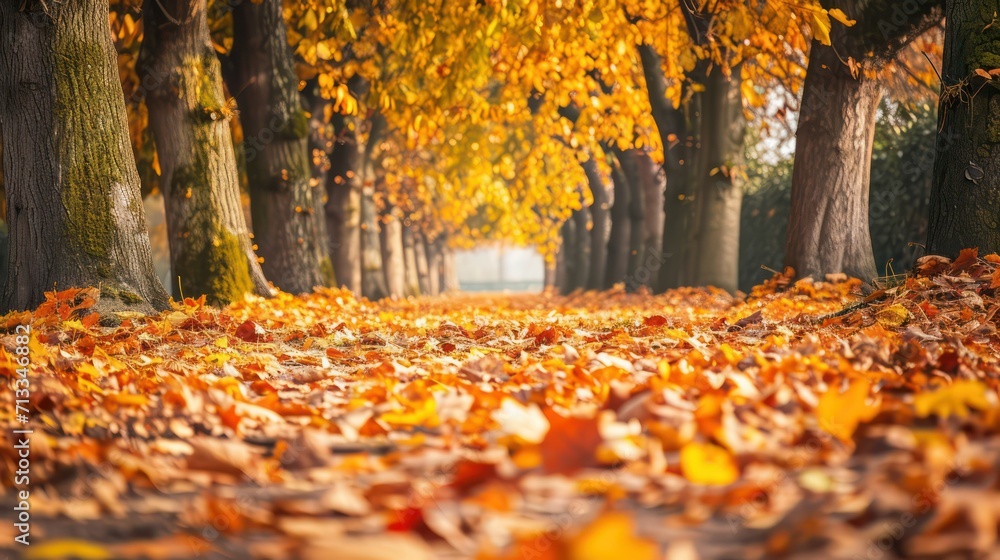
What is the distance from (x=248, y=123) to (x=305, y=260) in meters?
1.90

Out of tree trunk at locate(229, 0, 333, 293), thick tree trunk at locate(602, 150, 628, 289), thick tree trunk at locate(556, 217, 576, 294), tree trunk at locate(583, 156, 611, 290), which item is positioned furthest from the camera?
thick tree trunk at locate(556, 217, 576, 294)

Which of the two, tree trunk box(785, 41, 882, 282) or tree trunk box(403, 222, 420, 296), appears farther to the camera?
tree trunk box(403, 222, 420, 296)

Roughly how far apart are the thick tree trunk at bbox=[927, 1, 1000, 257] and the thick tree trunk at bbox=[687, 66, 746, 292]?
5988mm

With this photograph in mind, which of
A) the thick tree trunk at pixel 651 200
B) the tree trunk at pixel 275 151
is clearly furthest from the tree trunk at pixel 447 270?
the tree trunk at pixel 275 151

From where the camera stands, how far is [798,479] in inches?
67.5

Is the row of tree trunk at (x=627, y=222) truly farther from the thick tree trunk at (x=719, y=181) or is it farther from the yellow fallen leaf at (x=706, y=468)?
the yellow fallen leaf at (x=706, y=468)

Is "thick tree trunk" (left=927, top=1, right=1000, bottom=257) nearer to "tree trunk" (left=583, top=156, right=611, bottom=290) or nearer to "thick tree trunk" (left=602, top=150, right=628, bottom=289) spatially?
"thick tree trunk" (left=602, top=150, right=628, bottom=289)

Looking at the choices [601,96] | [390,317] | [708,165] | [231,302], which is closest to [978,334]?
[390,317]

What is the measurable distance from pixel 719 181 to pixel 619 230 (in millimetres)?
7390

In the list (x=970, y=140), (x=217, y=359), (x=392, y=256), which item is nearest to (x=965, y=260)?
(x=970, y=140)

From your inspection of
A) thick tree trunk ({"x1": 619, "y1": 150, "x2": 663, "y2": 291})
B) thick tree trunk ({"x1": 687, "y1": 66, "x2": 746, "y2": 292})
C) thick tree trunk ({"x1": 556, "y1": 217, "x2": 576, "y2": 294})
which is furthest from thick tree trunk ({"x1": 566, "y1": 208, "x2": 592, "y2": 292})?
thick tree trunk ({"x1": 687, "y1": 66, "x2": 746, "y2": 292})

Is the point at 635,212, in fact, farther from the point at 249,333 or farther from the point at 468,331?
the point at 249,333

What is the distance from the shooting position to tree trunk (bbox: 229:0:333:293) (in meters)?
10.7

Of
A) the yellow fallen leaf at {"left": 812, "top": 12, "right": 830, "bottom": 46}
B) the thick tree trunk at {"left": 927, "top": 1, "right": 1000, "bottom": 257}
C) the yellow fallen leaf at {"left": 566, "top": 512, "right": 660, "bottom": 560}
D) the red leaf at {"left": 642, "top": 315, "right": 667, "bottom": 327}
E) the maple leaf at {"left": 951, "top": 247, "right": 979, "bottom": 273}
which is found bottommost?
the yellow fallen leaf at {"left": 566, "top": 512, "right": 660, "bottom": 560}
